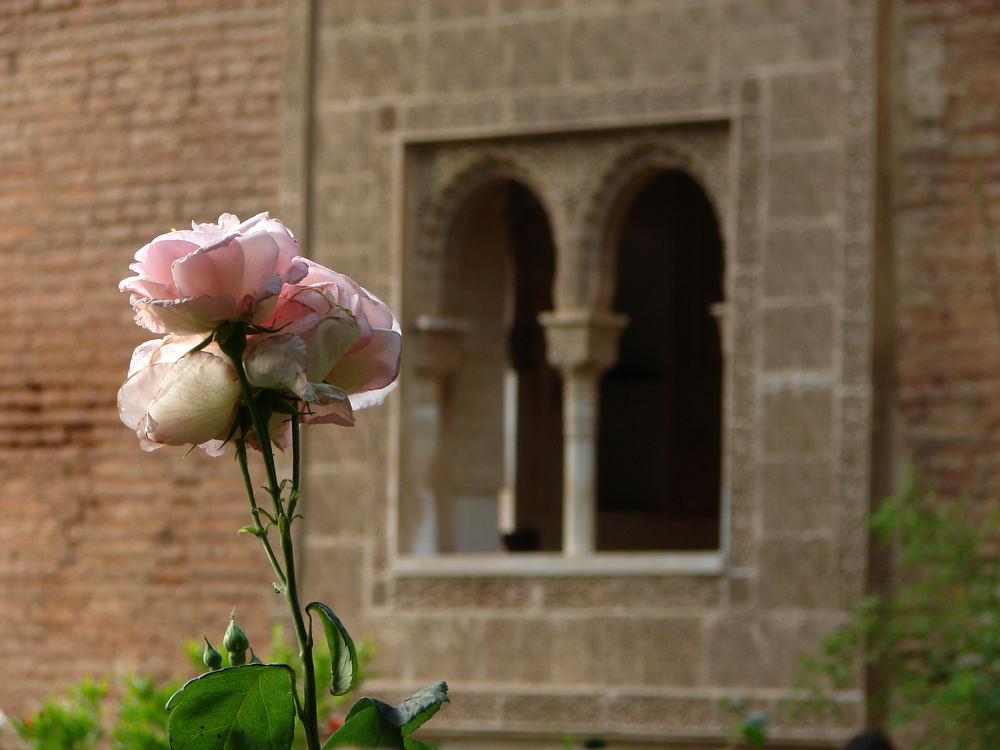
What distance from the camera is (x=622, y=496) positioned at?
11180 millimetres

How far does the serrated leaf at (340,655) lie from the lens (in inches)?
35.5

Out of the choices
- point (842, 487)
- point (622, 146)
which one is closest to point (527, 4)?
point (622, 146)

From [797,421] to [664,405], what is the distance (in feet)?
15.4

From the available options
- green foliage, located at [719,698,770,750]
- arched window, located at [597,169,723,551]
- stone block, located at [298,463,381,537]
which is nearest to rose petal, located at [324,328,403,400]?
green foliage, located at [719,698,770,750]

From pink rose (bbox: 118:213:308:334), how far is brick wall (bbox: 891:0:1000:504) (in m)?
5.71

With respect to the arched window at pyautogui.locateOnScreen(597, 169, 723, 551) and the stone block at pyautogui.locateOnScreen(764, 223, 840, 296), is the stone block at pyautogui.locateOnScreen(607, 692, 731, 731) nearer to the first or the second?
the stone block at pyautogui.locateOnScreen(764, 223, 840, 296)

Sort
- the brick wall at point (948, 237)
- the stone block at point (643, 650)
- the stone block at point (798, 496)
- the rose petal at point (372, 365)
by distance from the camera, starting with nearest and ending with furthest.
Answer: the rose petal at point (372, 365) < the brick wall at point (948, 237) < the stone block at point (798, 496) < the stone block at point (643, 650)

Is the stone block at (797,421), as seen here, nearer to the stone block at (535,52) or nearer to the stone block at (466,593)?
the stone block at (466,593)

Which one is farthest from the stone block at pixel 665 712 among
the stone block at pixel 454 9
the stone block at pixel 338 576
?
the stone block at pixel 454 9

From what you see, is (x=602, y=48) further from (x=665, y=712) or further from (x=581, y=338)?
(x=665, y=712)

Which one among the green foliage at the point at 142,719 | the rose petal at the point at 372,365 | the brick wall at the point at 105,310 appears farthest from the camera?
the brick wall at the point at 105,310

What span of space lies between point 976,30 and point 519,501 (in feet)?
17.1

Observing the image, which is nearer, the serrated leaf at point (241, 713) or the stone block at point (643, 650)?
the serrated leaf at point (241, 713)

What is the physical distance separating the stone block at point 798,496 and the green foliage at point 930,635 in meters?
0.20
